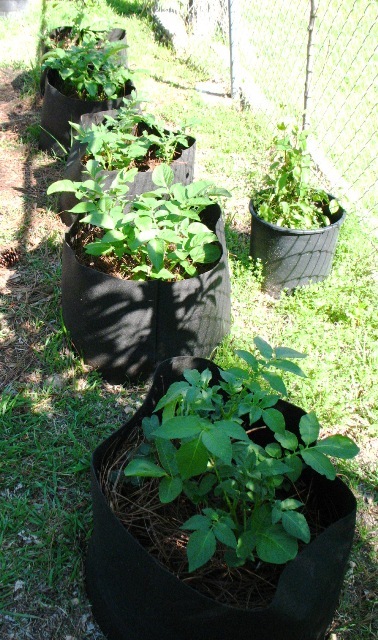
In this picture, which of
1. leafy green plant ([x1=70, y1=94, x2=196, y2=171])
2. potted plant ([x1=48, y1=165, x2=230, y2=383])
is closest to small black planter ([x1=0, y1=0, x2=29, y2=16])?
leafy green plant ([x1=70, y1=94, x2=196, y2=171])

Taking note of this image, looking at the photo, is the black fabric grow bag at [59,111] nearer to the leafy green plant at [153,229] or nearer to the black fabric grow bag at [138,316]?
the leafy green plant at [153,229]

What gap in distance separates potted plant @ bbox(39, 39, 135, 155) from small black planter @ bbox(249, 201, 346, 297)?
159 cm

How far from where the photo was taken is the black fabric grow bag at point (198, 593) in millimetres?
1498

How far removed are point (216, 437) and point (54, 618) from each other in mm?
1002

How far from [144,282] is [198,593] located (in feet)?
→ 4.40

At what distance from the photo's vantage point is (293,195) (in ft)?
11.2

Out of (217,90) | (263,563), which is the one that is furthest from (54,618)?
(217,90)

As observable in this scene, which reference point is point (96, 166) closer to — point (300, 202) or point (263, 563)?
point (300, 202)

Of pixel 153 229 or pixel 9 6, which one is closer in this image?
pixel 153 229

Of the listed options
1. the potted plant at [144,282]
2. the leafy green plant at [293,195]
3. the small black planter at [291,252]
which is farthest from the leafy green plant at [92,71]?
the potted plant at [144,282]

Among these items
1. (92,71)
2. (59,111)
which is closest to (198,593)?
(59,111)

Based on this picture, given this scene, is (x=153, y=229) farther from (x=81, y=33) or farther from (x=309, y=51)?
(x=81, y=33)

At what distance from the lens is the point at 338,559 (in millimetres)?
1638

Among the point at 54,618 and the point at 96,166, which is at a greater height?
the point at 96,166
